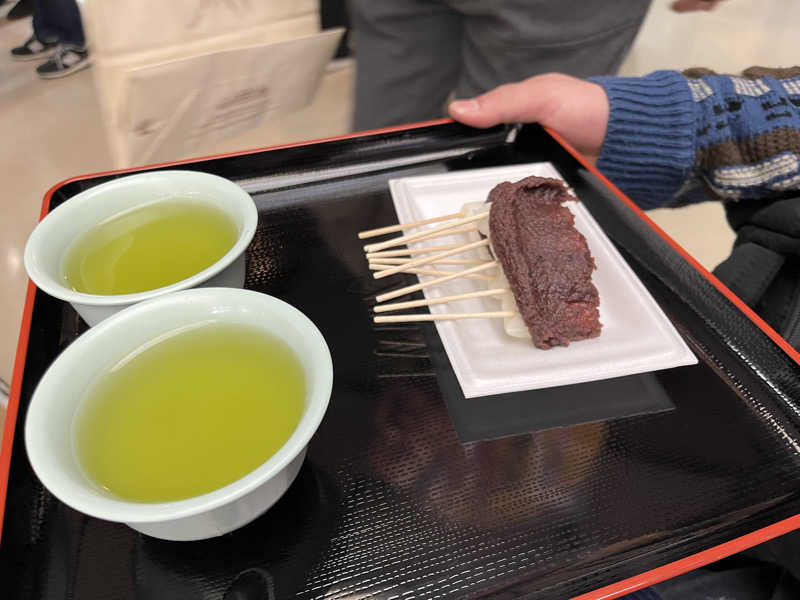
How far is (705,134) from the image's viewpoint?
1.31 m

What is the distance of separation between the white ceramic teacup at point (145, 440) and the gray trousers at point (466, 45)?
3.91ft

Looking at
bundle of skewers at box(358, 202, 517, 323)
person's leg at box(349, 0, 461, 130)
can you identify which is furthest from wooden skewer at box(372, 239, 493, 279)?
person's leg at box(349, 0, 461, 130)

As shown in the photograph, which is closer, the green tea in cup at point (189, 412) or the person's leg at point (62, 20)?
the green tea in cup at point (189, 412)

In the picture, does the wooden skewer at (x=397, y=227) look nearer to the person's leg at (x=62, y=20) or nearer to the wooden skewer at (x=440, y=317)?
the wooden skewer at (x=440, y=317)

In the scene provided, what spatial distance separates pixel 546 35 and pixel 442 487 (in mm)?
1327

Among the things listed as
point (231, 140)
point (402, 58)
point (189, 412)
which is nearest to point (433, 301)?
point (189, 412)

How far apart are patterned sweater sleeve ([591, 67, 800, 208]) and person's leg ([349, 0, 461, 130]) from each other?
600mm

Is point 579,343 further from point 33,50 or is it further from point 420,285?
point 33,50

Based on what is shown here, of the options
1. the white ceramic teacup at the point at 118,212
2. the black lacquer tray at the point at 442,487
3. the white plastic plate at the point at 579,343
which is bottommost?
the black lacquer tray at the point at 442,487

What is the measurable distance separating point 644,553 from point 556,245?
0.54 meters

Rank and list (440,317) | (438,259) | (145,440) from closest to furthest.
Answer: (145,440)
(440,317)
(438,259)

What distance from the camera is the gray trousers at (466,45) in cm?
158

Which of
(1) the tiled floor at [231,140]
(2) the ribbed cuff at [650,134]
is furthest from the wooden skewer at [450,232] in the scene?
(1) the tiled floor at [231,140]

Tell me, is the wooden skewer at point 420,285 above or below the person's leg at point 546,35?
below
